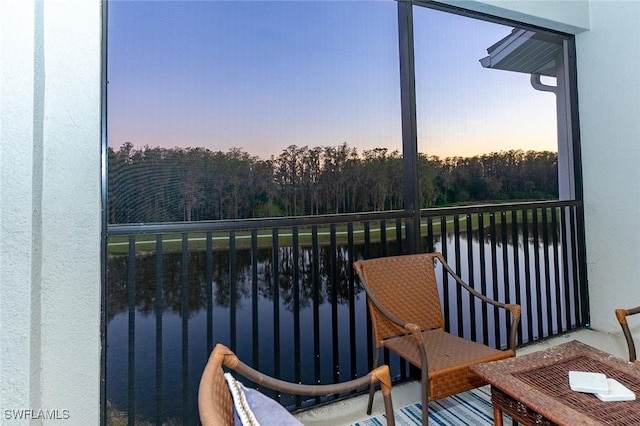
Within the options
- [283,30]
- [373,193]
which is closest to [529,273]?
[373,193]

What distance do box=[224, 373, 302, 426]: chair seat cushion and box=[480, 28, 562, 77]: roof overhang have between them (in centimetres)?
295

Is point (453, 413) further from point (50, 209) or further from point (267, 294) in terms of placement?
point (50, 209)

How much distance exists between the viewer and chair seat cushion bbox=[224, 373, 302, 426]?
2.38ft

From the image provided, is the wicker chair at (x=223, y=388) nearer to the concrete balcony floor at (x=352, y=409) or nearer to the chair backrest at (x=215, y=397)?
the chair backrest at (x=215, y=397)

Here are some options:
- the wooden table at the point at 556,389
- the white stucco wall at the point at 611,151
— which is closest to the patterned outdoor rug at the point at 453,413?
the wooden table at the point at 556,389

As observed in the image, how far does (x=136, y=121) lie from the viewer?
181 centimetres

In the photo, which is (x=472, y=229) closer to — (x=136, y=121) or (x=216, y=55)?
(x=216, y=55)

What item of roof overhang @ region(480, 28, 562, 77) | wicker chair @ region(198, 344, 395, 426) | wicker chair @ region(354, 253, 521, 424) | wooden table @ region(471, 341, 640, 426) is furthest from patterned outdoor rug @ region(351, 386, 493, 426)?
roof overhang @ region(480, 28, 562, 77)

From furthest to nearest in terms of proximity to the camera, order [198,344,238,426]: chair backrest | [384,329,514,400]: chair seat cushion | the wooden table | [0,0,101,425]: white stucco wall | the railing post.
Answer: the railing post, [384,329,514,400]: chair seat cushion, [0,0,101,425]: white stucco wall, the wooden table, [198,344,238,426]: chair backrest

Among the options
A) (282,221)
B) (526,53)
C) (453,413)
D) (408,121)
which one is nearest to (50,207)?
(282,221)

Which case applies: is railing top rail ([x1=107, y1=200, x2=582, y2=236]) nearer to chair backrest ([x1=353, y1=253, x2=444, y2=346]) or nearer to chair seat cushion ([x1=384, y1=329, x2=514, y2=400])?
chair backrest ([x1=353, y1=253, x2=444, y2=346])

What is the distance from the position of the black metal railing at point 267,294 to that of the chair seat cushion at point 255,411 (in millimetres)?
1172

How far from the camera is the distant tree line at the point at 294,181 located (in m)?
1.78

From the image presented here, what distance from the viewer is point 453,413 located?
2.00m
